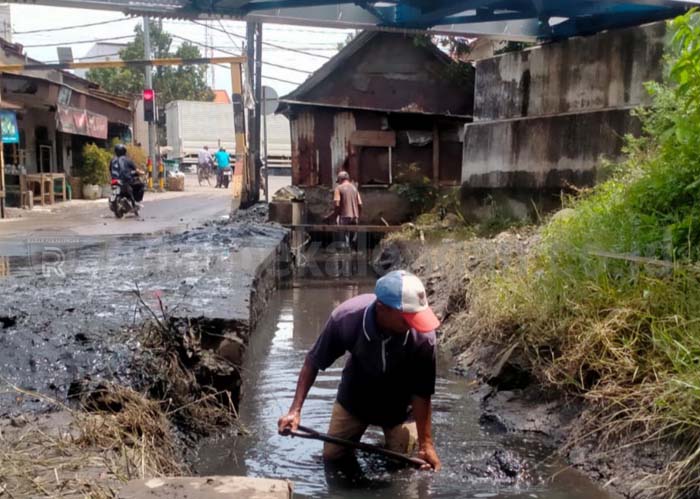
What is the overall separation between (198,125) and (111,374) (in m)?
41.8

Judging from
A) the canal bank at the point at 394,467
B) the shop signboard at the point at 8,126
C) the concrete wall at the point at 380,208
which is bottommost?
the canal bank at the point at 394,467

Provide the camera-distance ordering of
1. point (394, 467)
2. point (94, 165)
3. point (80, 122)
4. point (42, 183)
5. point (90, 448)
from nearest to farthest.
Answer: point (90, 448), point (394, 467), point (42, 183), point (80, 122), point (94, 165)

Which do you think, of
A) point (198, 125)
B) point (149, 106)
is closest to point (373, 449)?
point (149, 106)

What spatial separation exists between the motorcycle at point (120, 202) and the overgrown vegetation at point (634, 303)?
1314 cm

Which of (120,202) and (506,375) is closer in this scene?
(506,375)

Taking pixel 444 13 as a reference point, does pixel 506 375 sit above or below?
below

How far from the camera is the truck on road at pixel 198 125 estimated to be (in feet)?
145

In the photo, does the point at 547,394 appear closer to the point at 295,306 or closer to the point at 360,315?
the point at 360,315

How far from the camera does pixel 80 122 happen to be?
23.6 metres

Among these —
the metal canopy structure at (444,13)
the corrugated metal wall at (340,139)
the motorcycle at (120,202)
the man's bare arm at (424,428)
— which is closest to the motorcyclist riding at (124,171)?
the motorcycle at (120,202)

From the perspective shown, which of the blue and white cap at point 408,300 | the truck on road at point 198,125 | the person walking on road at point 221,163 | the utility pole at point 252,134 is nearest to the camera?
the blue and white cap at point 408,300

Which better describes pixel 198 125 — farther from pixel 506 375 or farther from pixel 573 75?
pixel 506 375

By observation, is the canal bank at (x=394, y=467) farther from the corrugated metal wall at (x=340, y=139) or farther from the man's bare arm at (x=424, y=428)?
the corrugated metal wall at (x=340, y=139)

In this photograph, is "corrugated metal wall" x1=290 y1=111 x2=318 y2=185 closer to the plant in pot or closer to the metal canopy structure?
the metal canopy structure
